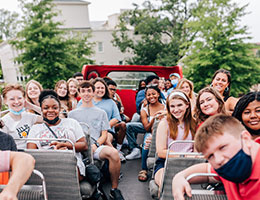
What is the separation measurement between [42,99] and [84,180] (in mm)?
1130

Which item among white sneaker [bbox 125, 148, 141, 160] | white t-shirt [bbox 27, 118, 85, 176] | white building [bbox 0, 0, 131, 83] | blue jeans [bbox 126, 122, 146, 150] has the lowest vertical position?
white sneaker [bbox 125, 148, 141, 160]

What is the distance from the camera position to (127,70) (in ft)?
20.1

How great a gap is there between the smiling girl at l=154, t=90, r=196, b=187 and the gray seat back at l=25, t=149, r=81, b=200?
930 millimetres

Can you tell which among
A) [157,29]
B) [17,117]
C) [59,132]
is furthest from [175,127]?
[157,29]

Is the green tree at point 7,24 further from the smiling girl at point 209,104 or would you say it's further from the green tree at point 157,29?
the smiling girl at point 209,104

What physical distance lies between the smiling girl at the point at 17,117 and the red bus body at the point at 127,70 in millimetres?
2813

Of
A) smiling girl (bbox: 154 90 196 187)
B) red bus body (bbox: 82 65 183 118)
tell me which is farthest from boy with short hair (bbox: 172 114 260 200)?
red bus body (bbox: 82 65 183 118)

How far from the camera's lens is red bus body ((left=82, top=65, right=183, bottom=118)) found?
5973 millimetres

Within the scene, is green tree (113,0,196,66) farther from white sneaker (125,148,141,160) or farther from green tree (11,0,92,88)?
white sneaker (125,148,141,160)

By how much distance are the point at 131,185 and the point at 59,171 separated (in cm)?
159

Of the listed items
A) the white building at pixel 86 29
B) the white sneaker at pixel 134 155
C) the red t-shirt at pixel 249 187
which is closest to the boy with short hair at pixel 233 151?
the red t-shirt at pixel 249 187

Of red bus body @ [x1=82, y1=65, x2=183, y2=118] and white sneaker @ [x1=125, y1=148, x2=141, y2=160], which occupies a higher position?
red bus body @ [x1=82, y1=65, x2=183, y2=118]

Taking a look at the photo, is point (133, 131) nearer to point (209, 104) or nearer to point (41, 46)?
point (209, 104)

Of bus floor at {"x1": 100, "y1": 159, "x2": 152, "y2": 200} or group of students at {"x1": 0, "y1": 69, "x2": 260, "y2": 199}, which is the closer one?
group of students at {"x1": 0, "y1": 69, "x2": 260, "y2": 199}
